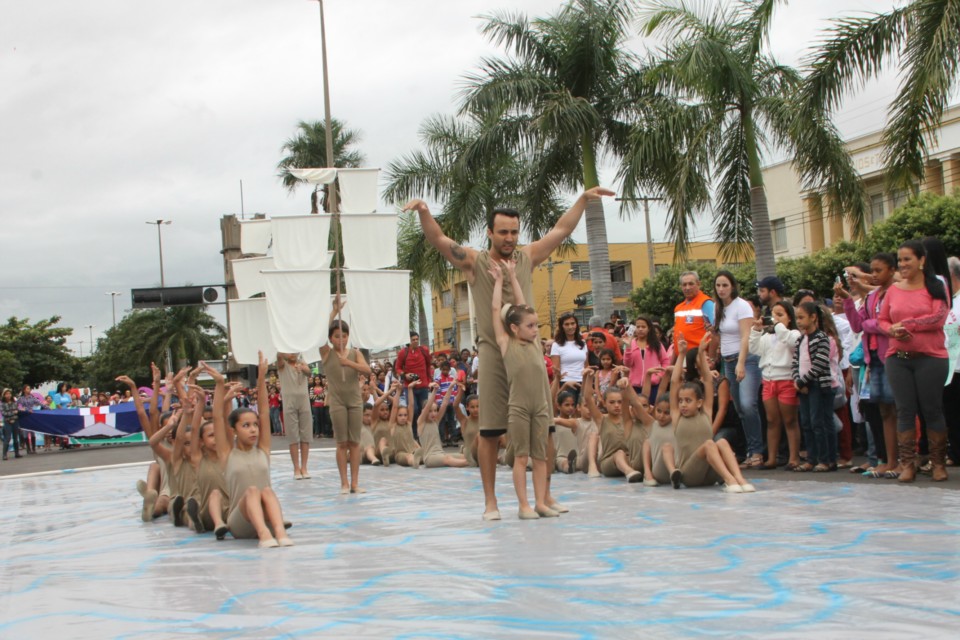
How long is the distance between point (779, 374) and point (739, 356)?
0.48 metres

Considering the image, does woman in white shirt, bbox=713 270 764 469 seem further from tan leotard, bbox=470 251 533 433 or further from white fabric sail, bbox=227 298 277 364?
white fabric sail, bbox=227 298 277 364

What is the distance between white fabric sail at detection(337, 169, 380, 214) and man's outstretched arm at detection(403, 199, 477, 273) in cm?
1098

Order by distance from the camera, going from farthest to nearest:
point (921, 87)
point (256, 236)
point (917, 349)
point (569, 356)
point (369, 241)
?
point (256, 236)
point (369, 241)
point (569, 356)
point (921, 87)
point (917, 349)

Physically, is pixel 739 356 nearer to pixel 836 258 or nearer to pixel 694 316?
pixel 694 316

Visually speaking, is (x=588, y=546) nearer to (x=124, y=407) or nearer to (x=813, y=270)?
(x=124, y=407)

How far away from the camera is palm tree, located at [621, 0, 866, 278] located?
17031 millimetres

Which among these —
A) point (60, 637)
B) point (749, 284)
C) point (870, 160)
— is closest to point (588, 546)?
point (60, 637)

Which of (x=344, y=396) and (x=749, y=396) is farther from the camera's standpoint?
(x=344, y=396)

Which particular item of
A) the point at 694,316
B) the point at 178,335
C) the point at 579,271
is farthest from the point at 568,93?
the point at 178,335

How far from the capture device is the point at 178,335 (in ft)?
233

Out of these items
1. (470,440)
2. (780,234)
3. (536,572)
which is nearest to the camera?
(536,572)

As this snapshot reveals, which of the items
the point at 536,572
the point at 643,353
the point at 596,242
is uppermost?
the point at 596,242

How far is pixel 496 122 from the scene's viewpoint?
21781mm

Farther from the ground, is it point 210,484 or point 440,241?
point 440,241
